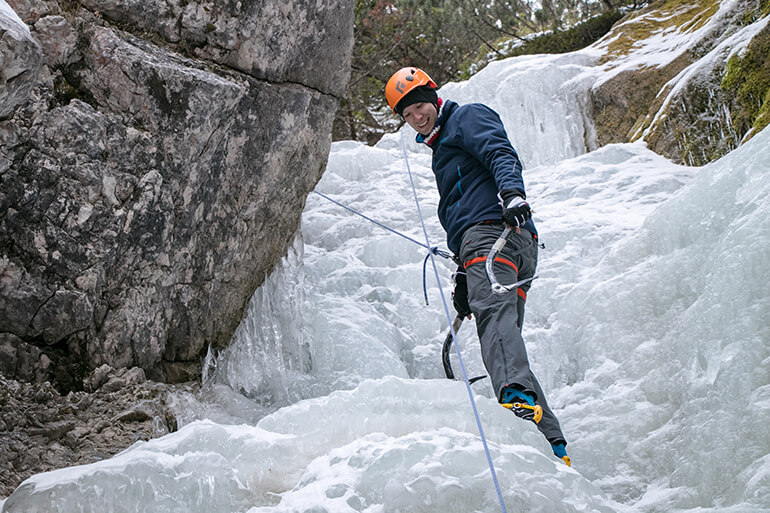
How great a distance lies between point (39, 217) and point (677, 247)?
12.5 feet

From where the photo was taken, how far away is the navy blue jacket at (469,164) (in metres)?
3.24

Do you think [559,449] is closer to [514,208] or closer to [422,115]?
[514,208]

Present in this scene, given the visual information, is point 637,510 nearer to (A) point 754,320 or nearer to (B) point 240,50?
(A) point 754,320

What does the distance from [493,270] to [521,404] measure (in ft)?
2.12

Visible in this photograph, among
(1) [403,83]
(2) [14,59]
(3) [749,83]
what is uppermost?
(2) [14,59]

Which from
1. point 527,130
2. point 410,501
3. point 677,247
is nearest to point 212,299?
point 410,501

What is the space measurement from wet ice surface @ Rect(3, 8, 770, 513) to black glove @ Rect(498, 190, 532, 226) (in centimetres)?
78

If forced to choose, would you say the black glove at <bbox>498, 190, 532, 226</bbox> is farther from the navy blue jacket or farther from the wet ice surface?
the wet ice surface

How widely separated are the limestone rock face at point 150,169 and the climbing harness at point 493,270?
2064 millimetres

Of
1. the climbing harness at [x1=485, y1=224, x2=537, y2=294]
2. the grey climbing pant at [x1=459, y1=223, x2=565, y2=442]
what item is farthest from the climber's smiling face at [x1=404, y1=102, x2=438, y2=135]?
the climbing harness at [x1=485, y1=224, x2=537, y2=294]

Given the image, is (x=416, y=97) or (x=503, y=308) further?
(x=416, y=97)

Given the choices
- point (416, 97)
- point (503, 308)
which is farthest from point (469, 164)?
point (503, 308)

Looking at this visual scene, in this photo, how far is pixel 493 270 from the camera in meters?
3.06

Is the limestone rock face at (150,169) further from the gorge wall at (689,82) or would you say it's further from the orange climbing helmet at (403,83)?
the gorge wall at (689,82)
